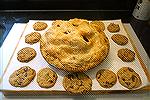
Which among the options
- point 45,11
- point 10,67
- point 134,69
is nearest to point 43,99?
point 10,67

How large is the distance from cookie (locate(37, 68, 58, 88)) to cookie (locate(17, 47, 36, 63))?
91 millimetres

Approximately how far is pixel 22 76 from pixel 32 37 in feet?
0.80

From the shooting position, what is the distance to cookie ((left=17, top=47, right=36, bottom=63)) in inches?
33.3

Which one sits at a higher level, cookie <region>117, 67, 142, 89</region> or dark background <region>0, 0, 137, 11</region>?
dark background <region>0, 0, 137, 11</region>

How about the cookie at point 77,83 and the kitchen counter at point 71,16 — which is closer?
the cookie at point 77,83

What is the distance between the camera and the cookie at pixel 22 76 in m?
0.75

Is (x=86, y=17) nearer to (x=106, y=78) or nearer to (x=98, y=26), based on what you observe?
(x=98, y=26)

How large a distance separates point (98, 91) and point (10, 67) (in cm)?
39

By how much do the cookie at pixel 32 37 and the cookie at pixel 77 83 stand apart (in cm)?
27

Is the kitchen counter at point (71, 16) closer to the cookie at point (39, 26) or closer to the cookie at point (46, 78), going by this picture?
the cookie at point (39, 26)

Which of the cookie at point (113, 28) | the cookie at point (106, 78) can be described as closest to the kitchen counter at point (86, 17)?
the cookie at point (113, 28)

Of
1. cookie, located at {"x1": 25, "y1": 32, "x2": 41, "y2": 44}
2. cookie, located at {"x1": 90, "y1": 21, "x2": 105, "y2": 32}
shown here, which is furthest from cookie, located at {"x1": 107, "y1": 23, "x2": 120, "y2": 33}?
cookie, located at {"x1": 25, "y1": 32, "x2": 41, "y2": 44}

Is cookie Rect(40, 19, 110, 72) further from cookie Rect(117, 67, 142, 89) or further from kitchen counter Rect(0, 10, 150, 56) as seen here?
kitchen counter Rect(0, 10, 150, 56)

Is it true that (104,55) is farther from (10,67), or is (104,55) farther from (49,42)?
(10,67)
